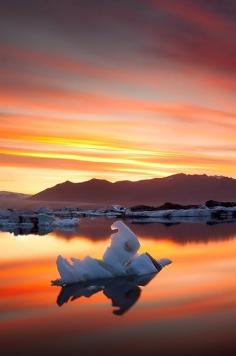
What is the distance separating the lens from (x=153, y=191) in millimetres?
119250

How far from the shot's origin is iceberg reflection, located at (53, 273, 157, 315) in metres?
9.01

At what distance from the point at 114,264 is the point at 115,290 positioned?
1590mm

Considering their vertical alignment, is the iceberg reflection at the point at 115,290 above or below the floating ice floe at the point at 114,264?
below

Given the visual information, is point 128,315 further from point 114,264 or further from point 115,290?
point 114,264

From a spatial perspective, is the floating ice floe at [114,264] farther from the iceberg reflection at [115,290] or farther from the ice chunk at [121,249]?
the iceberg reflection at [115,290]

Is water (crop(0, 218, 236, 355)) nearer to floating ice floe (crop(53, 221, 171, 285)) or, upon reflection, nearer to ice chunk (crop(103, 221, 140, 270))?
floating ice floe (crop(53, 221, 171, 285))

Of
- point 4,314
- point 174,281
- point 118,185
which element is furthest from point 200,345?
point 118,185

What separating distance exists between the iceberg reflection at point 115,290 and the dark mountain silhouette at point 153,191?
9352 cm

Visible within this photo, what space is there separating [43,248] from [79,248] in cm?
129

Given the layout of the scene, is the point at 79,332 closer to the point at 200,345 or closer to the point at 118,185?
the point at 200,345

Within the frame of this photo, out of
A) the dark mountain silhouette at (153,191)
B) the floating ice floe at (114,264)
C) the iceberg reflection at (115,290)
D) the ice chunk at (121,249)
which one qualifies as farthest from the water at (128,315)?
the dark mountain silhouette at (153,191)

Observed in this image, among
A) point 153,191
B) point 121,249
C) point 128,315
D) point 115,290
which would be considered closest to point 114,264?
point 121,249

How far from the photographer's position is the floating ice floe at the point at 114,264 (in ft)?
35.6

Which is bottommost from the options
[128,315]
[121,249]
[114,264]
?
[128,315]
